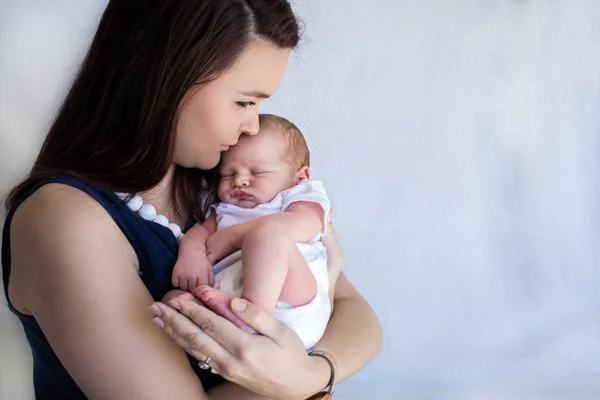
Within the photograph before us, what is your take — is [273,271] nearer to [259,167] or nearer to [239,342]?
[239,342]

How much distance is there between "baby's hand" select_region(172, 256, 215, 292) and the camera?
1.34 m

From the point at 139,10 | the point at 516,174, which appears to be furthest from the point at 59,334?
the point at 516,174

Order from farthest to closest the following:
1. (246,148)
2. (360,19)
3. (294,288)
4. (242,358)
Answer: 1. (360,19)
2. (246,148)
3. (294,288)
4. (242,358)

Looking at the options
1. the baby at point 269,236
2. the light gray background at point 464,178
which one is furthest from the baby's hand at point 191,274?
the light gray background at point 464,178

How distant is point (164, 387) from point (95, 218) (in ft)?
0.97

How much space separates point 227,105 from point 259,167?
0.63ft

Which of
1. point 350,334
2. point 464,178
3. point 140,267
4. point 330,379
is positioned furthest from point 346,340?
point 464,178

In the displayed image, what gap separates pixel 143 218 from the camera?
1429mm

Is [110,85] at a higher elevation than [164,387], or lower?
Answer: higher

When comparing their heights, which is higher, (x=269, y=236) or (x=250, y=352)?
(x=269, y=236)

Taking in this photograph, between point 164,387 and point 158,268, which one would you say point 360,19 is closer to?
point 158,268

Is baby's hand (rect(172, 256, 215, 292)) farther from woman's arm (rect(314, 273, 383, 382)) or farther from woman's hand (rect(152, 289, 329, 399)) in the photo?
woman's arm (rect(314, 273, 383, 382))

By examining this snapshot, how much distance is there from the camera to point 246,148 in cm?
156

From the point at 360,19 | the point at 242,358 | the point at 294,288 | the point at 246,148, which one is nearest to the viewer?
the point at 242,358
